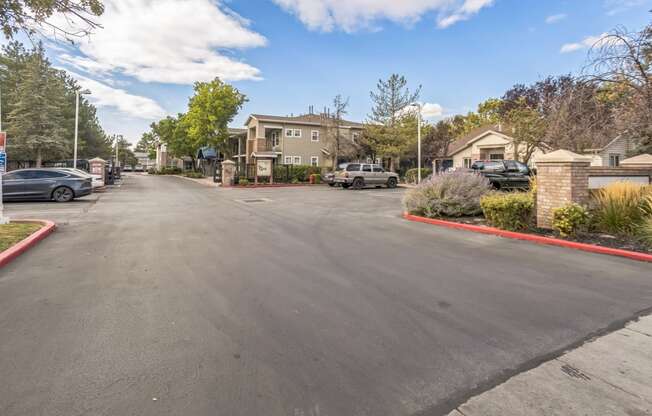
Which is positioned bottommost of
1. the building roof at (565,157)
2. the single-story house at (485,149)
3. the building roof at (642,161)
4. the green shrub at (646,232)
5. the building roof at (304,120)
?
the green shrub at (646,232)

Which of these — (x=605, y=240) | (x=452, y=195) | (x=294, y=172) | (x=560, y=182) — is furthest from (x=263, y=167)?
(x=605, y=240)

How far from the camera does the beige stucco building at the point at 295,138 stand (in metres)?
36.2

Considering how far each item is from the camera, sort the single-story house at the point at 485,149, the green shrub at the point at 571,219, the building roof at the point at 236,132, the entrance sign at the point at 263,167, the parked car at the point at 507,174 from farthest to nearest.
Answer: the building roof at the point at 236,132
the entrance sign at the point at 263,167
the single-story house at the point at 485,149
the parked car at the point at 507,174
the green shrub at the point at 571,219

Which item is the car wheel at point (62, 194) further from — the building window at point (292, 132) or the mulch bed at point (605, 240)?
the building window at point (292, 132)

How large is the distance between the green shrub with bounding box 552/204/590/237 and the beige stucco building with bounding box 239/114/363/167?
94.5ft

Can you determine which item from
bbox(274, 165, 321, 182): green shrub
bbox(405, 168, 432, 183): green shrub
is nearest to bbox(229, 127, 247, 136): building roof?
bbox(274, 165, 321, 182): green shrub

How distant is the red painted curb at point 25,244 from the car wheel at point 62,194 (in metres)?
7.86

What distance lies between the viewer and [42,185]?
607 inches

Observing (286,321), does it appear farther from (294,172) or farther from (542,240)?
(294,172)

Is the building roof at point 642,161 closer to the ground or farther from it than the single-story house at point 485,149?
closer to the ground

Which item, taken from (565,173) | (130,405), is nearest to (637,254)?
(565,173)

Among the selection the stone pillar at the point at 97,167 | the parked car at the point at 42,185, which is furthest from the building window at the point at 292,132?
the parked car at the point at 42,185

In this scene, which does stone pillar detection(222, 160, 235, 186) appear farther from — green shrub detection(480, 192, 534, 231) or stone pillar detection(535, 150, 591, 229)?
stone pillar detection(535, 150, 591, 229)

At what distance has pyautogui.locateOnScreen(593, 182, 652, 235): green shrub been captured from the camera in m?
7.98
